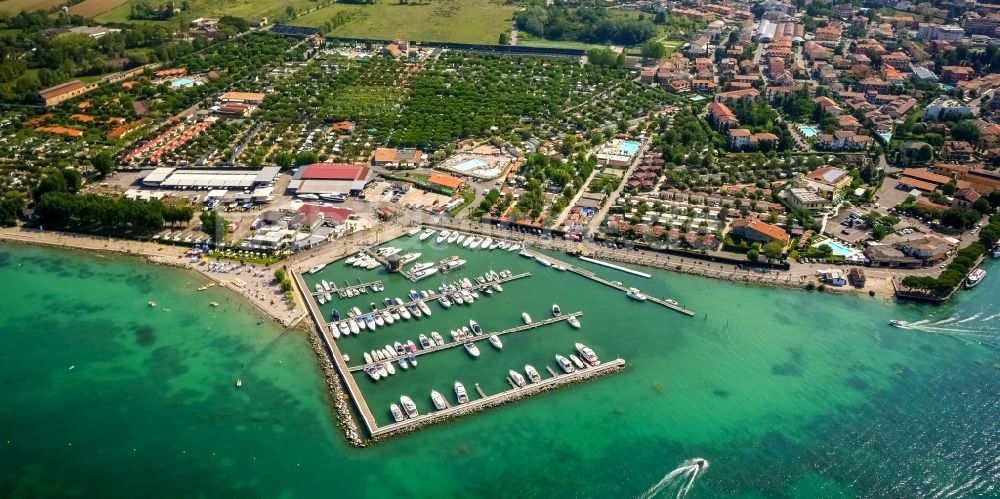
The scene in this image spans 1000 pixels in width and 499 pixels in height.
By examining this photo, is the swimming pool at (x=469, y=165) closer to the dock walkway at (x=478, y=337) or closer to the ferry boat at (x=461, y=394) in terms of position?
the dock walkway at (x=478, y=337)

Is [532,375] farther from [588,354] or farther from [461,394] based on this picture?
[461,394]

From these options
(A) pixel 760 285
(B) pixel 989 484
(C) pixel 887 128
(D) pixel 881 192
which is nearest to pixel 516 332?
(A) pixel 760 285

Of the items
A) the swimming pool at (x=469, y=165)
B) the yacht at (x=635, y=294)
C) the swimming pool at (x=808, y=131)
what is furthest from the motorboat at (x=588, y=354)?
the swimming pool at (x=808, y=131)

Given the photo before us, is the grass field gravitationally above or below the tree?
above

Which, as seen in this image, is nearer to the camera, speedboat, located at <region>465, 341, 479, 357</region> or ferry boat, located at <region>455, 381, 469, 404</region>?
ferry boat, located at <region>455, 381, 469, 404</region>

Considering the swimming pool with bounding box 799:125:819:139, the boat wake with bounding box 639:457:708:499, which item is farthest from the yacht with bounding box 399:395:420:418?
the swimming pool with bounding box 799:125:819:139

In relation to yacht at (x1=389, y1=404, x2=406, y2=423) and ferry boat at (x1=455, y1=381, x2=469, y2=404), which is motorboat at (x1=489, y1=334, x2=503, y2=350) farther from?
yacht at (x1=389, y1=404, x2=406, y2=423)
